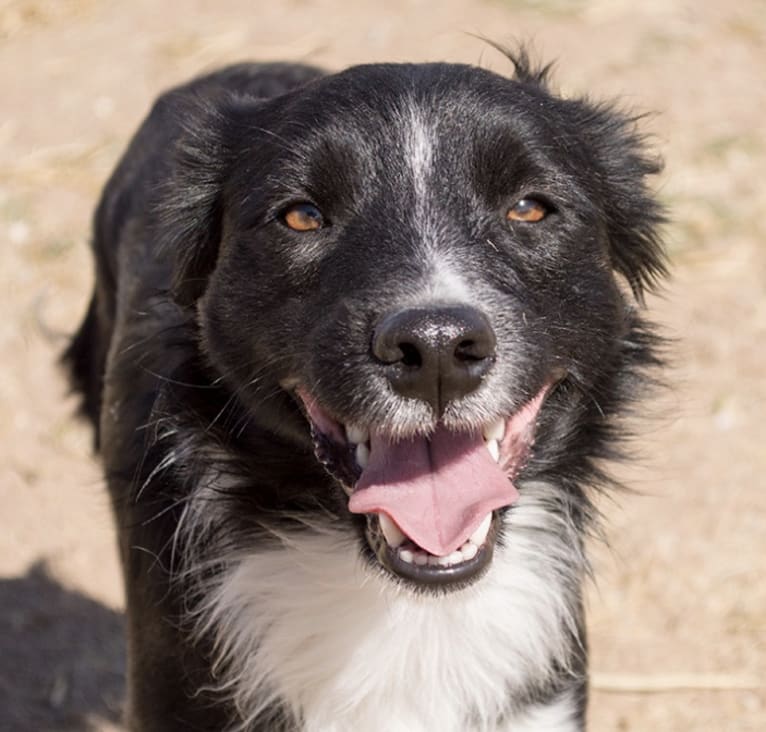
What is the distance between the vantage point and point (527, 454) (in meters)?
3.59

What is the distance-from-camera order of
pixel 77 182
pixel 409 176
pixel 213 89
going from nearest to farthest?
pixel 409 176, pixel 213 89, pixel 77 182

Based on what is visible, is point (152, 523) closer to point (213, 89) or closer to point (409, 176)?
point (409, 176)

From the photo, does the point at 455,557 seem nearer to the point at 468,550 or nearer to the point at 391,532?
the point at 468,550

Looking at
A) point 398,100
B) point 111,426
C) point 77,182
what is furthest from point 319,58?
point 398,100

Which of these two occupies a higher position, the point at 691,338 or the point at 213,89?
the point at 213,89

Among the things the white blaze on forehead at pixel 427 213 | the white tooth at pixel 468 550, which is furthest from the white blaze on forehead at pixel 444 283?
the white tooth at pixel 468 550

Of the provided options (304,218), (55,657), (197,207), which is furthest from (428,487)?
(55,657)

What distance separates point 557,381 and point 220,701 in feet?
3.81

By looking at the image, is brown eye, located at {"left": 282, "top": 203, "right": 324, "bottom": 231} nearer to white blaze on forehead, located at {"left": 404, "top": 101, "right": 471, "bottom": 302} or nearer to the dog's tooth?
white blaze on forehead, located at {"left": 404, "top": 101, "right": 471, "bottom": 302}

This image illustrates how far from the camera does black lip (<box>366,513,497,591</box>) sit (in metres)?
3.24

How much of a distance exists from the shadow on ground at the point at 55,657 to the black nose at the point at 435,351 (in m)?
2.61

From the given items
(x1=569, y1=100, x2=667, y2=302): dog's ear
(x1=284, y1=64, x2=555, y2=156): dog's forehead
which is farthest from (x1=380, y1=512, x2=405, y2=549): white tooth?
(x1=569, y1=100, x2=667, y2=302): dog's ear

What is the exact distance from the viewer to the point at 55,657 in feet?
18.0

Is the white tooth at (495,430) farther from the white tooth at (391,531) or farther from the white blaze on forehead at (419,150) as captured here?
the white blaze on forehead at (419,150)
